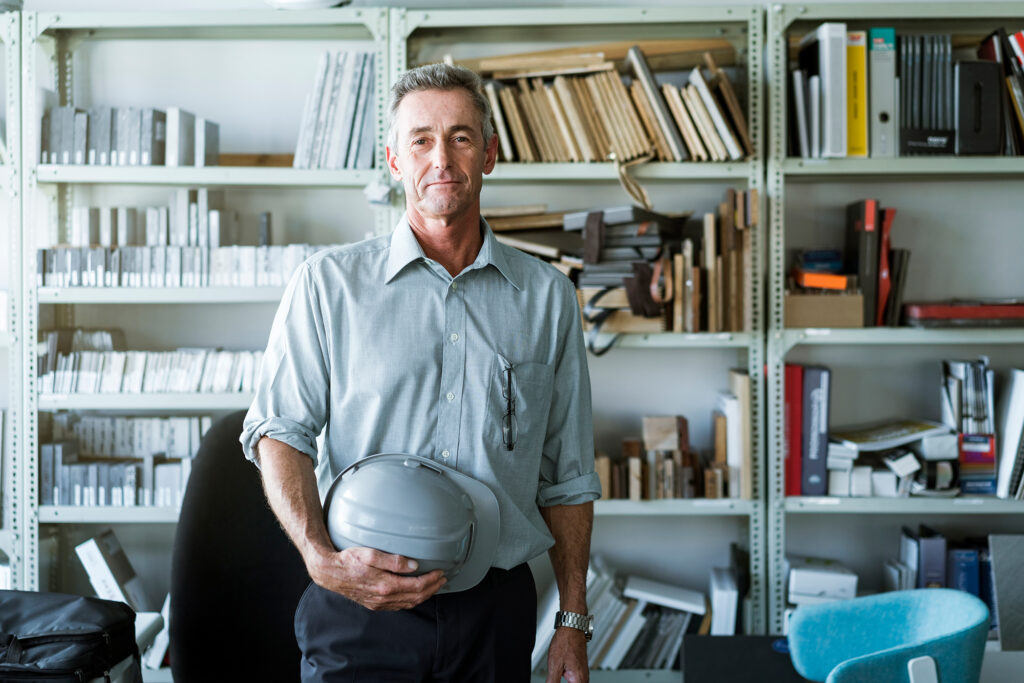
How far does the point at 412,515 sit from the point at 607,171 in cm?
170

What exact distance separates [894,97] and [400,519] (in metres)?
2.19

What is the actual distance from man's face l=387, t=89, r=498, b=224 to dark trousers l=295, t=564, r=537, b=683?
59 centimetres

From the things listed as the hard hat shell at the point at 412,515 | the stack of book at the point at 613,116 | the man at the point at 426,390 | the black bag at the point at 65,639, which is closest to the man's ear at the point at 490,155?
the man at the point at 426,390

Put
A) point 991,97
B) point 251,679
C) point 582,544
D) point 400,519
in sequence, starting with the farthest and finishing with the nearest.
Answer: point 991,97 → point 251,679 → point 582,544 → point 400,519

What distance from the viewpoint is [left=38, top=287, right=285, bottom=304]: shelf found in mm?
2641

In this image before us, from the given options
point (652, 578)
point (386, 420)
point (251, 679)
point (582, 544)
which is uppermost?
point (386, 420)

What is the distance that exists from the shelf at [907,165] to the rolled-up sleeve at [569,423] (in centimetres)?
145

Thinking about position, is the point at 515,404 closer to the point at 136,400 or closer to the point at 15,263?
the point at 136,400

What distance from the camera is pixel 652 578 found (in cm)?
307

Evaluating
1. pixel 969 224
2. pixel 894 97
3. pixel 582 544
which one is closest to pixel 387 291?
pixel 582 544

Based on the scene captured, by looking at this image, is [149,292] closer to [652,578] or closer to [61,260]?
[61,260]

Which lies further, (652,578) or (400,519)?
(652,578)

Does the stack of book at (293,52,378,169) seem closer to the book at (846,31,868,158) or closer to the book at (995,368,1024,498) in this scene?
the book at (846,31,868,158)

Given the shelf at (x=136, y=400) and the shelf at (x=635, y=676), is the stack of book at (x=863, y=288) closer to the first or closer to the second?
the shelf at (x=635, y=676)
